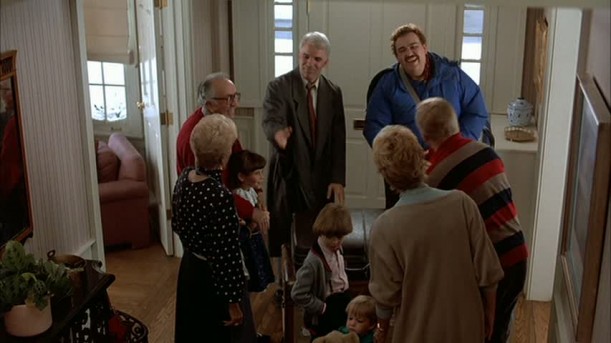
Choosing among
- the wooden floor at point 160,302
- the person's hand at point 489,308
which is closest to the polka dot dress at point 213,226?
the person's hand at point 489,308

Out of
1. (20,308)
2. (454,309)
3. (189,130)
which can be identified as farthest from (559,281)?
(20,308)

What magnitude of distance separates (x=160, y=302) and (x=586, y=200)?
3057 millimetres

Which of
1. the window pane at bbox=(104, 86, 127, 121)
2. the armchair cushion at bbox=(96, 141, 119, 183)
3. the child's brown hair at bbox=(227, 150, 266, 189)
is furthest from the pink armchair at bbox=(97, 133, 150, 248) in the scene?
the child's brown hair at bbox=(227, 150, 266, 189)

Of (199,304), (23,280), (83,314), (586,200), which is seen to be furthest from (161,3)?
(586,200)

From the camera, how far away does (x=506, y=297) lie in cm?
316

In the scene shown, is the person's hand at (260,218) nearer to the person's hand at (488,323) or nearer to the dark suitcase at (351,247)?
the dark suitcase at (351,247)

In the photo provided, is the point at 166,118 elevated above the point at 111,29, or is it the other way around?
the point at 111,29

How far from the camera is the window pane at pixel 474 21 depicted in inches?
221

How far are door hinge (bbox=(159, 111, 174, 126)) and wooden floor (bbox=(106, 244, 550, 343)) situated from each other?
960 mm

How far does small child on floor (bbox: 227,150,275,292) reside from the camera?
3.62 m

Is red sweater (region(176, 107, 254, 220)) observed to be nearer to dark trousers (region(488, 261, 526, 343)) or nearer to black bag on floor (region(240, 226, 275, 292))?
black bag on floor (region(240, 226, 275, 292))

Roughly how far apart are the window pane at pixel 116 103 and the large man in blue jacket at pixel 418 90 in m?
2.80

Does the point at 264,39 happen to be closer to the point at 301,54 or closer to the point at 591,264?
the point at 301,54

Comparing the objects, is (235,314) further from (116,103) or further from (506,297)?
(116,103)
